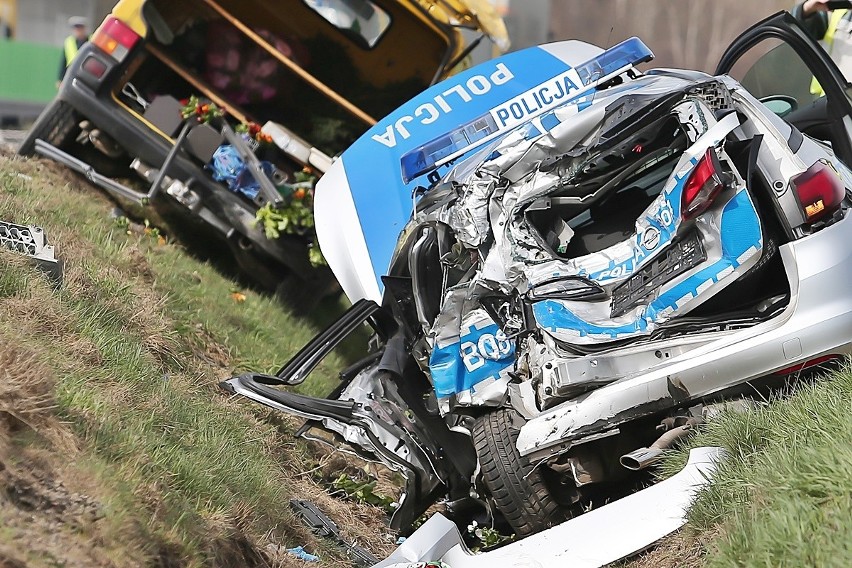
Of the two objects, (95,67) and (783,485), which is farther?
(95,67)

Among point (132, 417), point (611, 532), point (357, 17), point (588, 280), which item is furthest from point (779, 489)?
point (357, 17)

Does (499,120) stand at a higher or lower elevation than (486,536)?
higher

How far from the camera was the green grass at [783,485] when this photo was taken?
2.84 metres

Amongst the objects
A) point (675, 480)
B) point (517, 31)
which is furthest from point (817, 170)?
point (517, 31)

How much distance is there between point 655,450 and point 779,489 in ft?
2.78

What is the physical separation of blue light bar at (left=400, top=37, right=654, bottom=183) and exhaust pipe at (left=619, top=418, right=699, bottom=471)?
5.63 ft

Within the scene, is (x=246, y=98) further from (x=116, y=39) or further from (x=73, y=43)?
(x=73, y=43)

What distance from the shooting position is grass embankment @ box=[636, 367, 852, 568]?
2.84 metres

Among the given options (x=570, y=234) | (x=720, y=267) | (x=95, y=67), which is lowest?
(x=95, y=67)

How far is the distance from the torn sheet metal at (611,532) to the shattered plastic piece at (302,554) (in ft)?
1.37

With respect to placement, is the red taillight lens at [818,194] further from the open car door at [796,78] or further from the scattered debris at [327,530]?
the scattered debris at [327,530]

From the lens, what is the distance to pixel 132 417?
393 cm

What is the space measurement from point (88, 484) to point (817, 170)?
2.75m

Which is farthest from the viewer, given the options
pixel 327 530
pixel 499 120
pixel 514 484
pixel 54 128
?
pixel 54 128
